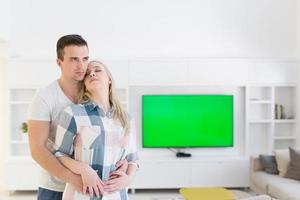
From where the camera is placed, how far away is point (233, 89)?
6.29 meters

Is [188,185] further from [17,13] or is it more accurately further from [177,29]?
[17,13]

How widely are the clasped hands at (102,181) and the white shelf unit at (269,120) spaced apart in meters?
4.59

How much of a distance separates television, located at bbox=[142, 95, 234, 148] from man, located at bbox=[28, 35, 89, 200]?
4228 mm

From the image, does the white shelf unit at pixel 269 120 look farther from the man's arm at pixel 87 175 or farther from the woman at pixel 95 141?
the man's arm at pixel 87 175

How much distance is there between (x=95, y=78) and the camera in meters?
1.84

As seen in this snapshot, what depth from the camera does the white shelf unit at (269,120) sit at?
245 inches

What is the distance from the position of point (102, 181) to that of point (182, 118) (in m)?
4.39

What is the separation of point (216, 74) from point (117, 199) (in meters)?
4.39

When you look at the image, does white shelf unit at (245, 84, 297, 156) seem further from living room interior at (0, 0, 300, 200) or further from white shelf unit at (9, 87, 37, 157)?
white shelf unit at (9, 87, 37, 157)

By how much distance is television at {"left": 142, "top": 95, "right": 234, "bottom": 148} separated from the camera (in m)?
6.10

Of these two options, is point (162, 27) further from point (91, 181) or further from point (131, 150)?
point (91, 181)

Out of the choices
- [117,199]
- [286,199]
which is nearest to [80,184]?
[117,199]

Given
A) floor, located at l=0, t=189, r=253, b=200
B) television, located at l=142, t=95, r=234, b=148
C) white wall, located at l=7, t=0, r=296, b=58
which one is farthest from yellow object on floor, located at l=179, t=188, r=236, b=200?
white wall, located at l=7, t=0, r=296, b=58

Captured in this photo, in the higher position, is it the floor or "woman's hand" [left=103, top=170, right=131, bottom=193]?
"woman's hand" [left=103, top=170, right=131, bottom=193]
